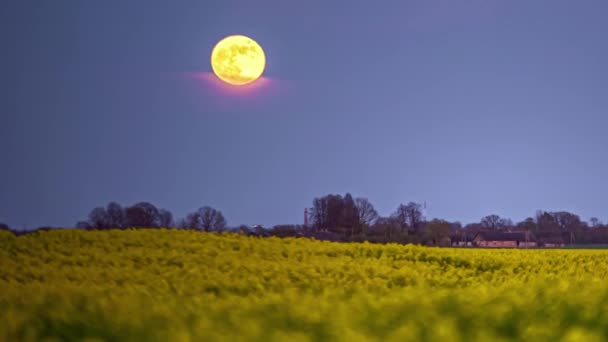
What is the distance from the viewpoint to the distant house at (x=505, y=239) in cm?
4194

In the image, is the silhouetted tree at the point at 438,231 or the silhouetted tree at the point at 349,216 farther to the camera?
the silhouetted tree at the point at 438,231

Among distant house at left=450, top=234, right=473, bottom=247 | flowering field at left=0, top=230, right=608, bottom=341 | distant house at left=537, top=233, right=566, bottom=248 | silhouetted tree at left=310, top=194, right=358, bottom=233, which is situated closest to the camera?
flowering field at left=0, top=230, right=608, bottom=341

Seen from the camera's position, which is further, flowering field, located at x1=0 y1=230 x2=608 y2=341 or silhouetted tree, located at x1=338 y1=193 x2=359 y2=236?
silhouetted tree, located at x1=338 y1=193 x2=359 y2=236

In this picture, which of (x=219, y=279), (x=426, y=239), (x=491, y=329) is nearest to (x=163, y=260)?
(x=219, y=279)

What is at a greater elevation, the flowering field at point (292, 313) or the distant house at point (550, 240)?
the distant house at point (550, 240)

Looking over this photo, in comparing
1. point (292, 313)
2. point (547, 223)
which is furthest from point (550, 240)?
point (292, 313)

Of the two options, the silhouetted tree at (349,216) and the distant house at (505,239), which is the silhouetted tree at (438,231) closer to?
the distant house at (505,239)

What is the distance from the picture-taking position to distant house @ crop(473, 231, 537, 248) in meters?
41.9

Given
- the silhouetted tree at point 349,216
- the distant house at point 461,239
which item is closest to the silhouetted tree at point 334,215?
the silhouetted tree at point 349,216

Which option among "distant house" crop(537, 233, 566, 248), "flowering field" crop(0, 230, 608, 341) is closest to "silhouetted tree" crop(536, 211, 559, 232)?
"distant house" crop(537, 233, 566, 248)

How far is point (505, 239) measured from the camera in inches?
1779

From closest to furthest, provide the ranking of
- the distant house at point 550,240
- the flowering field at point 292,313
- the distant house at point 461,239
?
the flowering field at point 292,313 < the distant house at point 550,240 < the distant house at point 461,239

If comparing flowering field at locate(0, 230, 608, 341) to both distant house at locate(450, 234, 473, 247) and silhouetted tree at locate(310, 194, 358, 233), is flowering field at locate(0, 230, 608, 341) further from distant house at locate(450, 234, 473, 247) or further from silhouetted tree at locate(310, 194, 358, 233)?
distant house at locate(450, 234, 473, 247)

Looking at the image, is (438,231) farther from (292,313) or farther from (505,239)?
(292,313)
